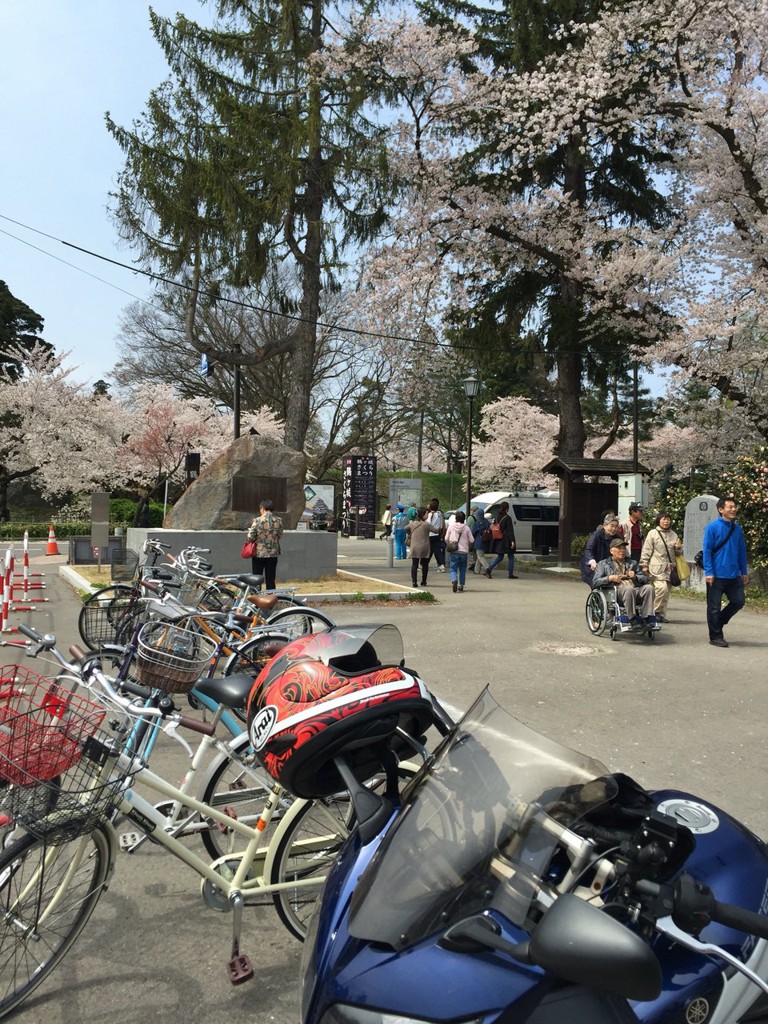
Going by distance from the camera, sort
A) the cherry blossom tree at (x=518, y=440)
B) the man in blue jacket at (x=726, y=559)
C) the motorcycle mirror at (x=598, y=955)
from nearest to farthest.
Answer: the motorcycle mirror at (x=598, y=955) → the man in blue jacket at (x=726, y=559) → the cherry blossom tree at (x=518, y=440)

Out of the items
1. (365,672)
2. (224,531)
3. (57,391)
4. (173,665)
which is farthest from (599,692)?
(57,391)

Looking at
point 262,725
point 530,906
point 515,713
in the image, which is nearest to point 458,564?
point 515,713

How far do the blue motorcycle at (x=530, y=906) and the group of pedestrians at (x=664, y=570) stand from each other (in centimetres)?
799

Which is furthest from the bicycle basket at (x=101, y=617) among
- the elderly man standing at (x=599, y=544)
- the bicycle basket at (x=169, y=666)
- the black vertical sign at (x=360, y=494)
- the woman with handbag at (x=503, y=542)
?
the black vertical sign at (x=360, y=494)

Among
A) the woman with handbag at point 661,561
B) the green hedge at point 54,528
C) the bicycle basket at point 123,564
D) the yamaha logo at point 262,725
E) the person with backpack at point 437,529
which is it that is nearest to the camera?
the yamaha logo at point 262,725

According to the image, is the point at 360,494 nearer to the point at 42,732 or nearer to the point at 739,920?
the point at 42,732

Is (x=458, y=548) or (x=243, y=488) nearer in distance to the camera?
(x=458, y=548)

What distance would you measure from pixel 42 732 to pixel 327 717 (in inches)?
36.7

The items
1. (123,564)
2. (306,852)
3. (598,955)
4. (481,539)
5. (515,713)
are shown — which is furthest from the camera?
(481,539)

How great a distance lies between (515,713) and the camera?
6453mm

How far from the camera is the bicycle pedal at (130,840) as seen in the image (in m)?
3.35

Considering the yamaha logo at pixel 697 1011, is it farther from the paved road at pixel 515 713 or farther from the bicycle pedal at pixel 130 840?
the bicycle pedal at pixel 130 840

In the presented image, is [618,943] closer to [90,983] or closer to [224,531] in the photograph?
[90,983]

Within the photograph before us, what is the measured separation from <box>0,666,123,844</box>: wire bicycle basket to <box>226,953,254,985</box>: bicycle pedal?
2.52 feet
